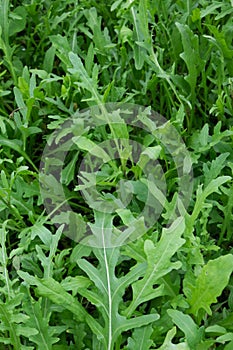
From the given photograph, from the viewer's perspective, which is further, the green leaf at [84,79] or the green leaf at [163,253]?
the green leaf at [84,79]

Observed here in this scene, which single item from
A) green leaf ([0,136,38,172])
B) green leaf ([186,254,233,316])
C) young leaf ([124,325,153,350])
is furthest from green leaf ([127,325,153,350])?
green leaf ([0,136,38,172])

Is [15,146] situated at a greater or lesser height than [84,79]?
lesser

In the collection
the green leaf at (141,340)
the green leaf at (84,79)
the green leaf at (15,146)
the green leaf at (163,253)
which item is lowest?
the green leaf at (141,340)

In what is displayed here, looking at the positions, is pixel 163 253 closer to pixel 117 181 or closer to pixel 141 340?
pixel 141 340

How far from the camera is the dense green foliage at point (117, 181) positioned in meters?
1.15

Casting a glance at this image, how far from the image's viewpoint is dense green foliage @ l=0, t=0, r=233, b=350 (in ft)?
3.78

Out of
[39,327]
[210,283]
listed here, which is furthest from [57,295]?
[210,283]

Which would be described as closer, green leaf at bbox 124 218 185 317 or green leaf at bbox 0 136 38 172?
green leaf at bbox 124 218 185 317

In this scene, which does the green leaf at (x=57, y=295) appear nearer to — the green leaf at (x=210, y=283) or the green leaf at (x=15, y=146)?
the green leaf at (x=210, y=283)

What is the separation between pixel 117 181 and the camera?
56.4 inches

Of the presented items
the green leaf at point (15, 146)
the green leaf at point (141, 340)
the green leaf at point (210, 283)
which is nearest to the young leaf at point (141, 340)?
the green leaf at point (141, 340)

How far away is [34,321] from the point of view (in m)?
1.16

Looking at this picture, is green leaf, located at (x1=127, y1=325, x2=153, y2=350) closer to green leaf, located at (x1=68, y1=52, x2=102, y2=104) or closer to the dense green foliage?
the dense green foliage

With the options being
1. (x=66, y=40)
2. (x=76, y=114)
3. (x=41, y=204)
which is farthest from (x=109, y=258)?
(x=66, y=40)
